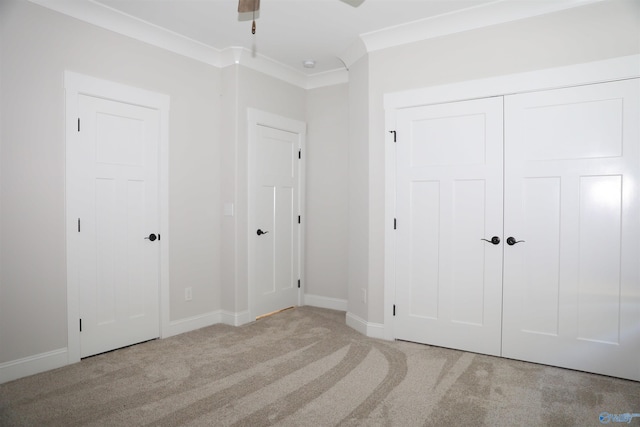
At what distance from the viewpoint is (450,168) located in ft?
11.0

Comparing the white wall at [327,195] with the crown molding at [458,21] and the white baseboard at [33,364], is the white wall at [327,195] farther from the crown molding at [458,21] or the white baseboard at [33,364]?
the white baseboard at [33,364]

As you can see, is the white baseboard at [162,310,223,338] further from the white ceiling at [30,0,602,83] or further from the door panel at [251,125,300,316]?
the white ceiling at [30,0,602,83]

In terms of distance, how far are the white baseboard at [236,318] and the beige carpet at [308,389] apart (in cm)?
58

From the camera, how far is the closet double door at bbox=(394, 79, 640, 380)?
2.79 metres

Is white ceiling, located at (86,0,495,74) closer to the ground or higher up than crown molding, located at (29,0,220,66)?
higher up

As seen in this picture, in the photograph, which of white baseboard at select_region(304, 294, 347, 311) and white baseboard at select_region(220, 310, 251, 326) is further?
white baseboard at select_region(304, 294, 347, 311)

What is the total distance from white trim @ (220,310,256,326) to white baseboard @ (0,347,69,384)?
1.44 meters

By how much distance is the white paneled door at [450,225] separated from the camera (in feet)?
10.5

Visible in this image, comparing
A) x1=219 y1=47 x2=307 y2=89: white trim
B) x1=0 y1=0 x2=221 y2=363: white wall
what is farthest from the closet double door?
x1=0 y1=0 x2=221 y2=363: white wall

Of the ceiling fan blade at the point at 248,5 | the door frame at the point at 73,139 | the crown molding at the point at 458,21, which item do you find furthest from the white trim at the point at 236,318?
the ceiling fan blade at the point at 248,5

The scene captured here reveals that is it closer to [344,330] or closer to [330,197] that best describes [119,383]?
[344,330]

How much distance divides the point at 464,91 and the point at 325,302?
2753mm

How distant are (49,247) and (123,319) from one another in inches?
33.4

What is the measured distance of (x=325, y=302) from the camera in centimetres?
474
